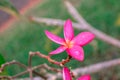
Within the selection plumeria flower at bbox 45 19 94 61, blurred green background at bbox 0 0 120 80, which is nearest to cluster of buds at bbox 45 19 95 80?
plumeria flower at bbox 45 19 94 61

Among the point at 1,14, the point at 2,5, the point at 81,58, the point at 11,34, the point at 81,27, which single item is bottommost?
the point at 81,58

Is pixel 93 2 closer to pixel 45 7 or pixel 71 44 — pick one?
pixel 45 7

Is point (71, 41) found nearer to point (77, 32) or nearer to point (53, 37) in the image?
point (53, 37)

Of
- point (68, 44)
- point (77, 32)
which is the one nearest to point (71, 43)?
point (68, 44)

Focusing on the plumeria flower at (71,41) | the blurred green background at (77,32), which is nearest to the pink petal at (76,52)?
the plumeria flower at (71,41)

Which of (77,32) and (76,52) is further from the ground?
(77,32)

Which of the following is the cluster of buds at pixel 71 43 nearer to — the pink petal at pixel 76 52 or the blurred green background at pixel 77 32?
the pink petal at pixel 76 52

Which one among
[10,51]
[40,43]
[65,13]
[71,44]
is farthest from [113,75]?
[71,44]
